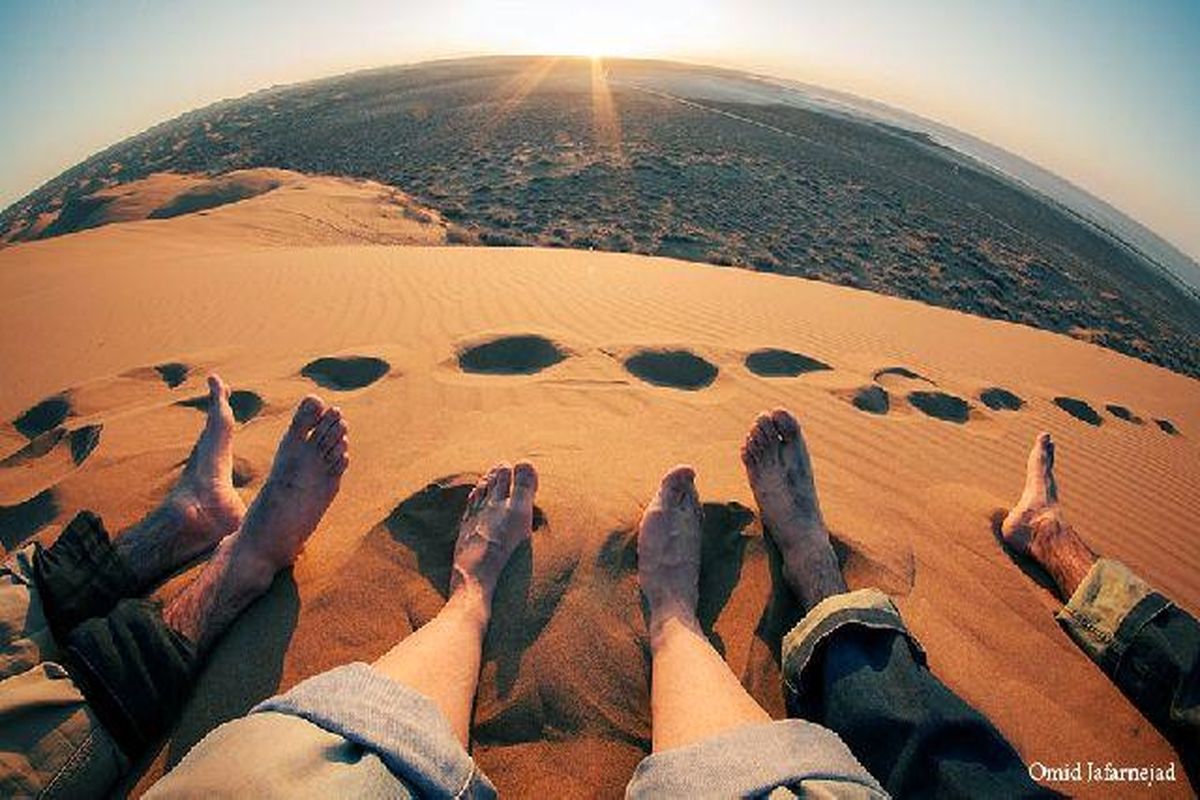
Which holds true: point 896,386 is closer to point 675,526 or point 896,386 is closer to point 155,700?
point 675,526

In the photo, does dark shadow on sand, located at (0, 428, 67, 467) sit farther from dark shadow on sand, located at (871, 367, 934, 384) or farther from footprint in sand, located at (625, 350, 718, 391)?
dark shadow on sand, located at (871, 367, 934, 384)

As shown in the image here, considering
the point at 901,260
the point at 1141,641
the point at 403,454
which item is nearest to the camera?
the point at 1141,641

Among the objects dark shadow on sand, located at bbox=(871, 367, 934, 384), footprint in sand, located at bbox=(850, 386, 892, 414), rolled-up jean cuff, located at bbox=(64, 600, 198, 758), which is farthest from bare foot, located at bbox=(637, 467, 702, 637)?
dark shadow on sand, located at bbox=(871, 367, 934, 384)

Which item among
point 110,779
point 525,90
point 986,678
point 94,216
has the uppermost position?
point 525,90

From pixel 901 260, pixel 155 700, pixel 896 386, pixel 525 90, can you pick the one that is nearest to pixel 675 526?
pixel 155 700

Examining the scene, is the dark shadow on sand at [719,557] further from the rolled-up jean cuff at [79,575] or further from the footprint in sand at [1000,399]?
the footprint in sand at [1000,399]

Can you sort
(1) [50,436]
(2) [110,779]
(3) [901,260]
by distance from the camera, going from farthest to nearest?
1. (3) [901,260]
2. (1) [50,436]
3. (2) [110,779]

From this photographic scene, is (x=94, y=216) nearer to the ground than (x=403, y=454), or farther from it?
farther from it
